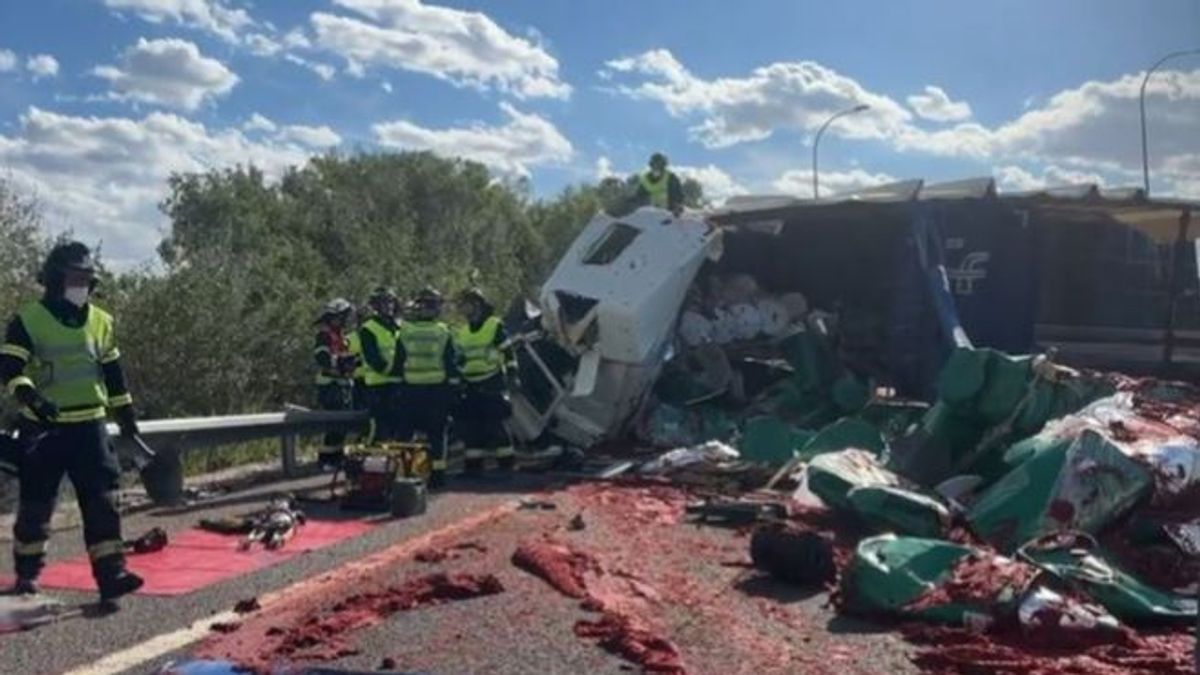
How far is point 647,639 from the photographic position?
16.9ft

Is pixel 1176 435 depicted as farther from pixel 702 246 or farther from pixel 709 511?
pixel 702 246

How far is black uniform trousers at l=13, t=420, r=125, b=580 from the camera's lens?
247 inches

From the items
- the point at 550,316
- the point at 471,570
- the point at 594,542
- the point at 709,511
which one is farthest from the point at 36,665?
the point at 550,316

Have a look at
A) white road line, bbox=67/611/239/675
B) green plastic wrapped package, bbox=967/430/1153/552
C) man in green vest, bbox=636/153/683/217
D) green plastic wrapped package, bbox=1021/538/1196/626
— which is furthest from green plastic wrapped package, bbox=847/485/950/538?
man in green vest, bbox=636/153/683/217

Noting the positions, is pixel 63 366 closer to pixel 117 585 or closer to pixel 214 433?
pixel 117 585

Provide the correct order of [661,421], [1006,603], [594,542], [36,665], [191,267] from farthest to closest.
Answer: [191,267] < [661,421] < [594,542] < [1006,603] < [36,665]

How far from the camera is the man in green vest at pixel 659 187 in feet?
52.4

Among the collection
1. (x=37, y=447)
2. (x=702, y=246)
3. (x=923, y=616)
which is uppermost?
(x=702, y=246)

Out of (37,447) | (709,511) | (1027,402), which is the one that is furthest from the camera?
(1027,402)

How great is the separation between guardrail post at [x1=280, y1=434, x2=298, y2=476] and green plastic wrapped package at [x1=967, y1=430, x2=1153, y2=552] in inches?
236

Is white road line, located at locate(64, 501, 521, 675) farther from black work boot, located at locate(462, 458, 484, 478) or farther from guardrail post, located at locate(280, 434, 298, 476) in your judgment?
guardrail post, located at locate(280, 434, 298, 476)

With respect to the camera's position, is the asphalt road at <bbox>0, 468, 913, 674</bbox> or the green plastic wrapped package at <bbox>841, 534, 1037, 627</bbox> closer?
the asphalt road at <bbox>0, 468, 913, 674</bbox>

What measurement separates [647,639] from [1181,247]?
12734mm

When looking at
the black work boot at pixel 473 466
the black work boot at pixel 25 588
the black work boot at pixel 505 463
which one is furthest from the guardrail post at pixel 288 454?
the black work boot at pixel 25 588
